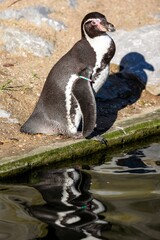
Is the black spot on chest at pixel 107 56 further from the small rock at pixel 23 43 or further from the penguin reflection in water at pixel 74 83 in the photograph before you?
the small rock at pixel 23 43

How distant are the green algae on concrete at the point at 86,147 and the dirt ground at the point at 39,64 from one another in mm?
174

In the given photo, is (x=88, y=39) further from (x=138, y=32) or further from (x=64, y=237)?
(x=64, y=237)

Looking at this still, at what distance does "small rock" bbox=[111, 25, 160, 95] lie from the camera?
8.04 meters

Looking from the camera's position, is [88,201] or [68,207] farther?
[88,201]

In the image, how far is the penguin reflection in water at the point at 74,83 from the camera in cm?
664

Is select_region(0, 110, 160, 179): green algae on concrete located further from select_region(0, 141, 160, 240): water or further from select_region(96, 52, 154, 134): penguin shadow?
select_region(96, 52, 154, 134): penguin shadow

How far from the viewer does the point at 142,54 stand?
8328 mm

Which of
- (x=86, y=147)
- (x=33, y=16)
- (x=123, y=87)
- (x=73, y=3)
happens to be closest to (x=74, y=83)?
(x=86, y=147)

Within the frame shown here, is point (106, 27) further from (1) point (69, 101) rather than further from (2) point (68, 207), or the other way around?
(2) point (68, 207)

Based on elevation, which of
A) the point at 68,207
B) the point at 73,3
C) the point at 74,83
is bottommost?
the point at 68,207

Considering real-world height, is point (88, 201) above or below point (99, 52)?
below

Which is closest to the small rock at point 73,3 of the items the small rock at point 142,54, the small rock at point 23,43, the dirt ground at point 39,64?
the dirt ground at point 39,64

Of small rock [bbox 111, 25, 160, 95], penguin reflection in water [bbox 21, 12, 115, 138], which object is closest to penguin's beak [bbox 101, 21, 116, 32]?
penguin reflection in water [bbox 21, 12, 115, 138]

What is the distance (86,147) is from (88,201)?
114cm
